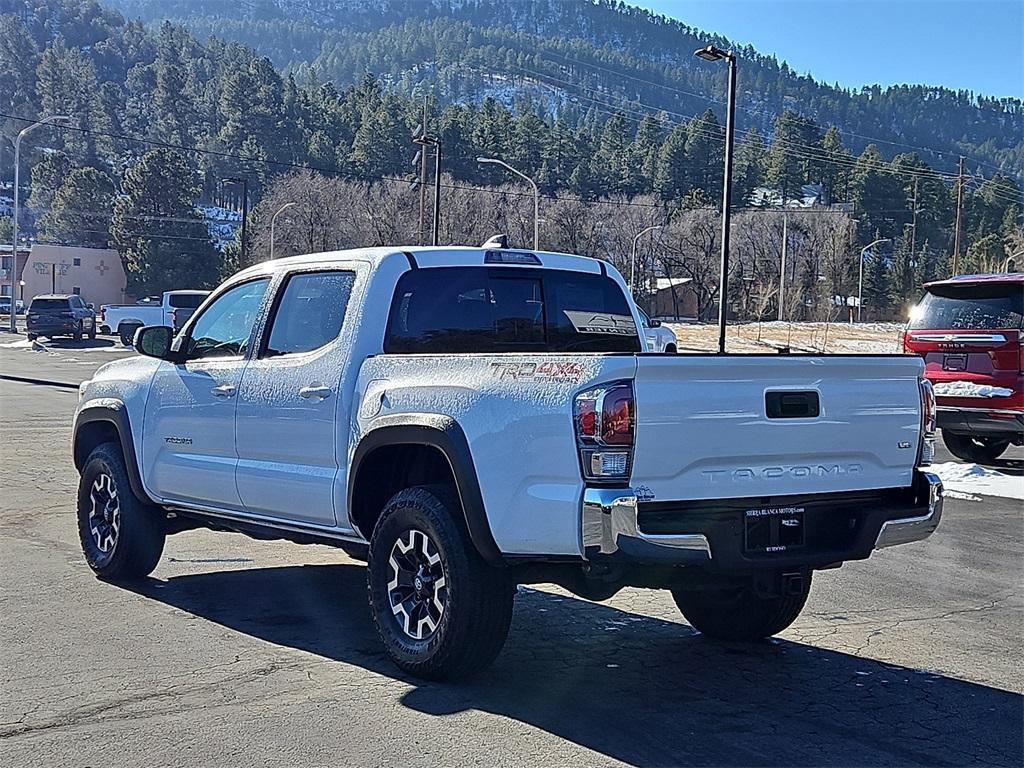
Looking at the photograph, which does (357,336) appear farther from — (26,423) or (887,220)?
(887,220)

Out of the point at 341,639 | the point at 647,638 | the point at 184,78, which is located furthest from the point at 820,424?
the point at 184,78

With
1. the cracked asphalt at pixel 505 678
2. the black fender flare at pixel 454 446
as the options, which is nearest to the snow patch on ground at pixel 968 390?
the cracked asphalt at pixel 505 678

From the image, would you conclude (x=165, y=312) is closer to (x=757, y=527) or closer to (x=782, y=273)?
(x=757, y=527)

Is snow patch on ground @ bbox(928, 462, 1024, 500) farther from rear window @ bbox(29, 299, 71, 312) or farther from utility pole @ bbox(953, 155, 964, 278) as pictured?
utility pole @ bbox(953, 155, 964, 278)

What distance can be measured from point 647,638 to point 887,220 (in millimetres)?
126994

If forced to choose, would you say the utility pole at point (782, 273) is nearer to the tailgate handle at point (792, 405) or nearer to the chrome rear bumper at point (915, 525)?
the chrome rear bumper at point (915, 525)

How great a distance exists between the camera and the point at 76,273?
3745 inches

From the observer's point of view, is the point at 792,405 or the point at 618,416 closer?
the point at 618,416

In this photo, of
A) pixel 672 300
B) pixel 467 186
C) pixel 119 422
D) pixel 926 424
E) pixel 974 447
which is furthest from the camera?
pixel 672 300

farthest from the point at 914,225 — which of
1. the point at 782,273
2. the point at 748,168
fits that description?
the point at 782,273

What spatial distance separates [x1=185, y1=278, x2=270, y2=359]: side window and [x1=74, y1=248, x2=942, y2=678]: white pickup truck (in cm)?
2

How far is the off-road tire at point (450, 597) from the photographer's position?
16.5 ft

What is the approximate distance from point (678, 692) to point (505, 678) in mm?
798

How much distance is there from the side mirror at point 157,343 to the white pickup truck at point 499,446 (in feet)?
0.04
